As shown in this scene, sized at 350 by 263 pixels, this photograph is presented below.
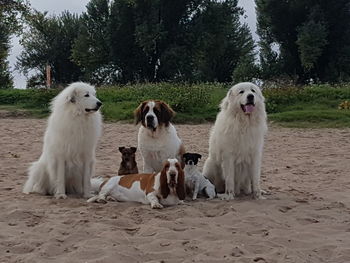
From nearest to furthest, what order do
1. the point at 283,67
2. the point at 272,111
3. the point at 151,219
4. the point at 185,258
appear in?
the point at 185,258, the point at 151,219, the point at 272,111, the point at 283,67

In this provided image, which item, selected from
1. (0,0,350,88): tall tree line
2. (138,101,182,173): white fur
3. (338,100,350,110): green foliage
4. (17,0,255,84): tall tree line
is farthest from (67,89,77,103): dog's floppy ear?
(17,0,255,84): tall tree line

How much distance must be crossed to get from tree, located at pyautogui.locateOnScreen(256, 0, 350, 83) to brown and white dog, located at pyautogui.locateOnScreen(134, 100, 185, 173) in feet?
86.9

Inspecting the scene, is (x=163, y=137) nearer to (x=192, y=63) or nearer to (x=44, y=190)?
(x=44, y=190)

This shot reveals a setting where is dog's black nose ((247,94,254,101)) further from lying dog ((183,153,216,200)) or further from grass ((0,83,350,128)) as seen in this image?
grass ((0,83,350,128))

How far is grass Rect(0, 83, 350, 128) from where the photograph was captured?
17297 mm

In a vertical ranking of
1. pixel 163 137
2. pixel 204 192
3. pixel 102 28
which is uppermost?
pixel 102 28

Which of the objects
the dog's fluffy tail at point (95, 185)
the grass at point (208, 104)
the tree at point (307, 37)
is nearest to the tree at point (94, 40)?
the tree at point (307, 37)

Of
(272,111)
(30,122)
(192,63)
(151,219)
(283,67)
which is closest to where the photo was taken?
(151,219)

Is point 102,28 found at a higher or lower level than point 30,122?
higher

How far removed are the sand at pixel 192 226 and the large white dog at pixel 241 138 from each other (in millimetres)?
339

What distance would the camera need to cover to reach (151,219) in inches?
209

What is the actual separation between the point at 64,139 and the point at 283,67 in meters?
30.2

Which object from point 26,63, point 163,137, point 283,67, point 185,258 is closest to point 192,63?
point 283,67

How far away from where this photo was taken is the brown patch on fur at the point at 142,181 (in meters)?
6.18
